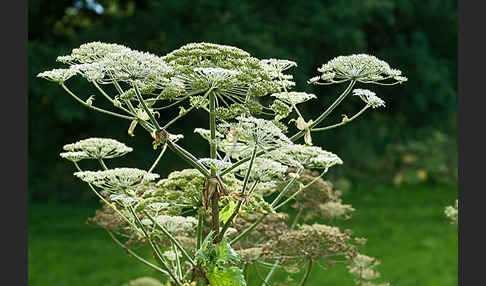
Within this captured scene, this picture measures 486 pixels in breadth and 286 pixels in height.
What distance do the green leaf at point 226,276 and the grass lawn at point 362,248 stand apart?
3.44 metres

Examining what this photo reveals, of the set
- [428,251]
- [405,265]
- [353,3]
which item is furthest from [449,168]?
[405,265]

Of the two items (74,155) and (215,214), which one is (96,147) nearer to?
(74,155)

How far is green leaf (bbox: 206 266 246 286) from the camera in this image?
8.55 ft

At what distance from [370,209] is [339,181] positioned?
55.2 inches

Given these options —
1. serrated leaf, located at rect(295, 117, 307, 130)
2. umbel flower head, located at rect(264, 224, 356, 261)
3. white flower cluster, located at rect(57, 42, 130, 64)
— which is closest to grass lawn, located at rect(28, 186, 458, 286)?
umbel flower head, located at rect(264, 224, 356, 261)

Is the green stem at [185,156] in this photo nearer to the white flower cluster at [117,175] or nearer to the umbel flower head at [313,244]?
the white flower cluster at [117,175]

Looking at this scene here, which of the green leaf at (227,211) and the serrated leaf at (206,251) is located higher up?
the green leaf at (227,211)

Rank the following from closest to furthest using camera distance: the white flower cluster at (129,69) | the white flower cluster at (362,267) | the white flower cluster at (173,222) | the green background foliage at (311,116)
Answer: the white flower cluster at (129,69)
the white flower cluster at (173,222)
the white flower cluster at (362,267)
the green background foliage at (311,116)

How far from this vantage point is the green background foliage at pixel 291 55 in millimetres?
8578

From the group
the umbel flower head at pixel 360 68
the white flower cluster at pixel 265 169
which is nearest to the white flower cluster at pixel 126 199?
the white flower cluster at pixel 265 169

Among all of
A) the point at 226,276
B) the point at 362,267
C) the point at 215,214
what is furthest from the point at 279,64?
the point at 362,267

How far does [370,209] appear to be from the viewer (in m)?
8.85

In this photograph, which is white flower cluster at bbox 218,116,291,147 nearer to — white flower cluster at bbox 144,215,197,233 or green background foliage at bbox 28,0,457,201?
white flower cluster at bbox 144,215,197,233

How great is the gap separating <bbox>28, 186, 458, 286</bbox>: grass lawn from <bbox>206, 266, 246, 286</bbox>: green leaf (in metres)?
3.44
